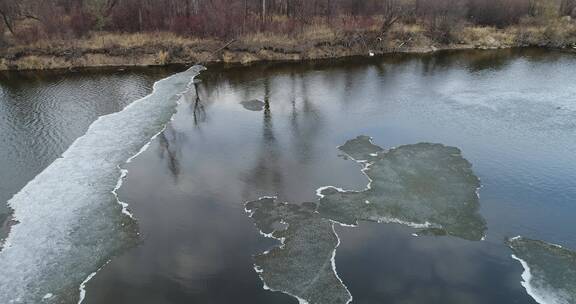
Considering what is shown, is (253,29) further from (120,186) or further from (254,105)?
(120,186)

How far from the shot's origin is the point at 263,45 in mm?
46812

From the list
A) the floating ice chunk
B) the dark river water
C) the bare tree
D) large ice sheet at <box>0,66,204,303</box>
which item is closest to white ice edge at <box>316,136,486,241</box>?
the dark river water

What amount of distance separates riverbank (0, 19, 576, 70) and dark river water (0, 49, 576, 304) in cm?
339

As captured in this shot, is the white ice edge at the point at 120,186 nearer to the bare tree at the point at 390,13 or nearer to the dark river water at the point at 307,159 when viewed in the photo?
the dark river water at the point at 307,159

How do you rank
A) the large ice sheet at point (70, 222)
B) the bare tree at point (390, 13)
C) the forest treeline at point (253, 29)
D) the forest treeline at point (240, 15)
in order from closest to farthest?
the large ice sheet at point (70, 222), the forest treeline at point (253, 29), the forest treeline at point (240, 15), the bare tree at point (390, 13)

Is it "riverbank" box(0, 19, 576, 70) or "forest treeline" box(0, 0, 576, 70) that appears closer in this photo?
"riverbank" box(0, 19, 576, 70)

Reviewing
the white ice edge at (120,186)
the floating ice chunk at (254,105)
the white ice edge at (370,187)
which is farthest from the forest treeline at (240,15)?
the white ice edge at (370,187)

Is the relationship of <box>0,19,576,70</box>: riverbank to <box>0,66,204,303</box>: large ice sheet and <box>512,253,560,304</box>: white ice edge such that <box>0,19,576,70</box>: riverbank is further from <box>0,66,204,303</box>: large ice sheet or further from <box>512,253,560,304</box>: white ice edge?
<box>512,253,560,304</box>: white ice edge

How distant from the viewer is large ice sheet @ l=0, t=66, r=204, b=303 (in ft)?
49.8

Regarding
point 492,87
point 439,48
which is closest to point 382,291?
point 492,87

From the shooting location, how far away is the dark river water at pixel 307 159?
15453mm

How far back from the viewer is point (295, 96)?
114ft

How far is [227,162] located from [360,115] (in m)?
11.1

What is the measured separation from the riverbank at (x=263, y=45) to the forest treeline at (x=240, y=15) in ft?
3.80
